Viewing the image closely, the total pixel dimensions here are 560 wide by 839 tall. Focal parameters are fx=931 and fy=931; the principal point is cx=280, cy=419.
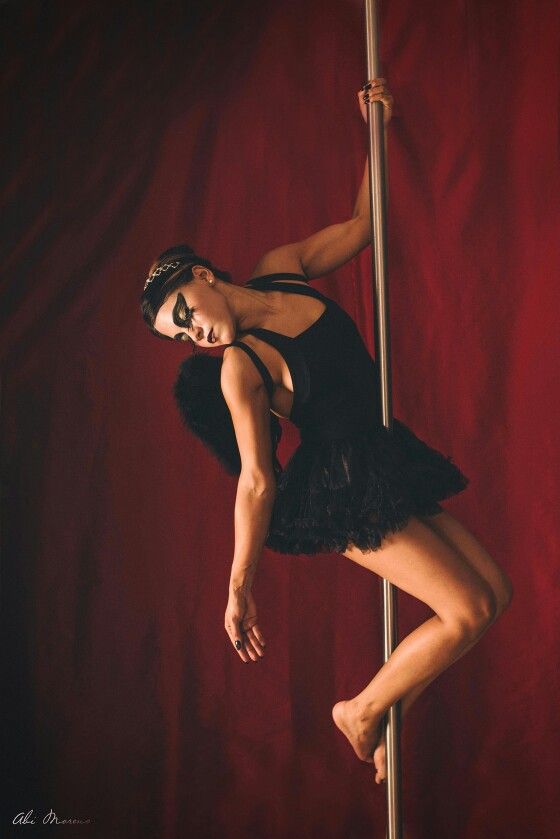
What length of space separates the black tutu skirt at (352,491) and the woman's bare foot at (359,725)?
0.97 ft

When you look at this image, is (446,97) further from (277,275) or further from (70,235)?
(70,235)

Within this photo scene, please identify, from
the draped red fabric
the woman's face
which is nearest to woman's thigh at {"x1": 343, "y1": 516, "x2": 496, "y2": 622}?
the draped red fabric

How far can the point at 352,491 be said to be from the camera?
1.70 metres

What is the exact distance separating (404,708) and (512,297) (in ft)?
2.71

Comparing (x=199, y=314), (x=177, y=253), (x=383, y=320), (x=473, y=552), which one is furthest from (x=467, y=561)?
(x=177, y=253)

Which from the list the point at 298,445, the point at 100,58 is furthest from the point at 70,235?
the point at 298,445

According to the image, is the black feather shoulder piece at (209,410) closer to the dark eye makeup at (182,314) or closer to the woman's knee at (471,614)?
the dark eye makeup at (182,314)

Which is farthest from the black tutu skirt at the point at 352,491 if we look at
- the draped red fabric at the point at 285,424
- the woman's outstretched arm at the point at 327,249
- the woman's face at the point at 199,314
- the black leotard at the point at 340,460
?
the woman's outstretched arm at the point at 327,249

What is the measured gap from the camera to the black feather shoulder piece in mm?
1817

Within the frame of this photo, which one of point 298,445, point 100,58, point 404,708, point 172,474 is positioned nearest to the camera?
point 404,708

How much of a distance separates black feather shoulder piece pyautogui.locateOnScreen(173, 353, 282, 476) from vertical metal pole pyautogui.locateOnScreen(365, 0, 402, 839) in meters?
0.24

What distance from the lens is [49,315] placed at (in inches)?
81.6

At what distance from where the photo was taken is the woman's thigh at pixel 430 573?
1.67 meters

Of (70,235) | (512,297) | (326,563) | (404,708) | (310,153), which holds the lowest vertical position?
(404,708)
